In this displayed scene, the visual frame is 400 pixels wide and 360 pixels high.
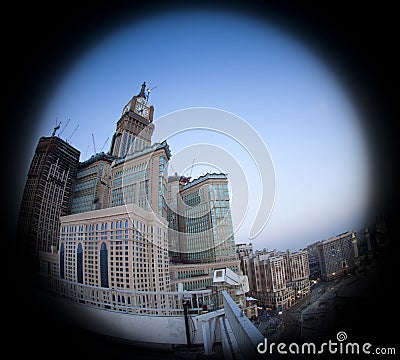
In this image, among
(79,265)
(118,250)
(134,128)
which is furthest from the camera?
(134,128)

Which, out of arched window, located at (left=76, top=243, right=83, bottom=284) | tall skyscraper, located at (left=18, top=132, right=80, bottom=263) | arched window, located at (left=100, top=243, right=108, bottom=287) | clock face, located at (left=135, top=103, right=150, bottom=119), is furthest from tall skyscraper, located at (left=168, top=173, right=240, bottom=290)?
tall skyscraper, located at (left=18, top=132, right=80, bottom=263)

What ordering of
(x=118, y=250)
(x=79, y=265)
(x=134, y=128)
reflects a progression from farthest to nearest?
1. (x=134, y=128)
2. (x=79, y=265)
3. (x=118, y=250)

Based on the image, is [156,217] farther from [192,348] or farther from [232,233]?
[192,348]

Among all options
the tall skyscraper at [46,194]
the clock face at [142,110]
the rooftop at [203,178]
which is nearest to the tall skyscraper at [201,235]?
the rooftop at [203,178]

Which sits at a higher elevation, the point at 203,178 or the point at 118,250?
the point at 203,178

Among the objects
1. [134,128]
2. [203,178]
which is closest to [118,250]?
[203,178]

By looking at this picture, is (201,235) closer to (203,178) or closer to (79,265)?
(203,178)

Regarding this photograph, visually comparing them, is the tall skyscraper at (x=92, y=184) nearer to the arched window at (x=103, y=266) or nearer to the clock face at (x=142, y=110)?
the arched window at (x=103, y=266)
